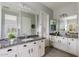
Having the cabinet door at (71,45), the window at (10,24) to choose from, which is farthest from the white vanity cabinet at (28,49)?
the cabinet door at (71,45)

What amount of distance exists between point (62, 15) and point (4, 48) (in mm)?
2279

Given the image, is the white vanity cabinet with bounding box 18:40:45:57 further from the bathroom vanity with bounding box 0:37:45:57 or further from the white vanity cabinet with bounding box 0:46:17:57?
the white vanity cabinet with bounding box 0:46:17:57

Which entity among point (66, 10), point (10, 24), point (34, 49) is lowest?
point (34, 49)

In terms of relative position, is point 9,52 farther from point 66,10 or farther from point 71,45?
point 66,10

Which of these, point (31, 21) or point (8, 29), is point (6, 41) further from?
point (31, 21)

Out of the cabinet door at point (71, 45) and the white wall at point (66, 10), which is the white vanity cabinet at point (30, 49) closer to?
the cabinet door at point (71, 45)

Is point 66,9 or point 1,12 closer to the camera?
point 1,12

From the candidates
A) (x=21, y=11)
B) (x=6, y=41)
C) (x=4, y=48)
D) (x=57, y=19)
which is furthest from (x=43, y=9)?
(x=4, y=48)

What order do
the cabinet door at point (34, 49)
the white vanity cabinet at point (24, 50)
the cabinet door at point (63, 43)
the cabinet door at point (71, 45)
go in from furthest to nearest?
the cabinet door at point (63, 43), the cabinet door at point (71, 45), the cabinet door at point (34, 49), the white vanity cabinet at point (24, 50)

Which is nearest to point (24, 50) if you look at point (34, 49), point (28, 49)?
point (28, 49)

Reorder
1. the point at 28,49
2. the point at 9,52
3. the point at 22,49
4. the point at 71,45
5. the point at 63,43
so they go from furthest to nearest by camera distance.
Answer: the point at 63,43 → the point at 71,45 → the point at 28,49 → the point at 22,49 → the point at 9,52

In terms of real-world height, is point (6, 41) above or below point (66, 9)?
below

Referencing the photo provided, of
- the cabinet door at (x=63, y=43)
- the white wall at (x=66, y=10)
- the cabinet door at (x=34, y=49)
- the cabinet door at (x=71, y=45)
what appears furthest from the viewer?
the cabinet door at (x=63, y=43)

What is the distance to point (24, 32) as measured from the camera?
7.36 ft
